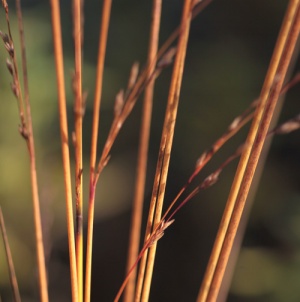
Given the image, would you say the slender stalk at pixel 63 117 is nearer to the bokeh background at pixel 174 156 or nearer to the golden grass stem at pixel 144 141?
the golden grass stem at pixel 144 141

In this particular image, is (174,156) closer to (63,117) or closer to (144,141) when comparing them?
(144,141)

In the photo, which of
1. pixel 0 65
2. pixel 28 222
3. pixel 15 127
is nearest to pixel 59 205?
pixel 28 222

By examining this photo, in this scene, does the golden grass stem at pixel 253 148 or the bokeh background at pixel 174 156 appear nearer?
the golden grass stem at pixel 253 148

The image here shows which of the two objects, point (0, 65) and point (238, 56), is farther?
point (238, 56)

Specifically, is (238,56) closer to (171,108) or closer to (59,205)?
(59,205)

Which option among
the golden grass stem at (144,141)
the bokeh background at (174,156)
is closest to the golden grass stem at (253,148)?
the golden grass stem at (144,141)

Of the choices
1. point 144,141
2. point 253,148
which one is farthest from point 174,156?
point 253,148

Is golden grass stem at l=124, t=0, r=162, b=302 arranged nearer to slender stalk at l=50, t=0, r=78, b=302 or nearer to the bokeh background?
slender stalk at l=50, t=0, r=78, b=302
